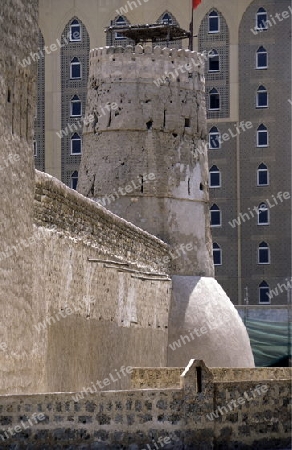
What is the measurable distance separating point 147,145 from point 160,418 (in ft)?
47.9

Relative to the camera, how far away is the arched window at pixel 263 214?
149 feet

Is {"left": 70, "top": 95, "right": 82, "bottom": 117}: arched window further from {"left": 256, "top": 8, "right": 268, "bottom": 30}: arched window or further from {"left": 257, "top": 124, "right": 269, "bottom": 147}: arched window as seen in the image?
{"left": 256, "top": 8, "right": 268, "bottom": 30}: arched window

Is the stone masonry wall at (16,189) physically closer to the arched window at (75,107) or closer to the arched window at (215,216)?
the arched window at (215,216)

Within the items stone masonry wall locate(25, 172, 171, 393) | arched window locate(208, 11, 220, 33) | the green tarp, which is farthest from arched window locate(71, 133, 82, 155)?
stone masonry wall locate(25, 172, 171, 393)

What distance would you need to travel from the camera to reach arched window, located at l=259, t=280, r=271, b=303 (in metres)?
44.9

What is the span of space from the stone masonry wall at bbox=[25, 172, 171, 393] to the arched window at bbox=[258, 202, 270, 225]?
818 inches

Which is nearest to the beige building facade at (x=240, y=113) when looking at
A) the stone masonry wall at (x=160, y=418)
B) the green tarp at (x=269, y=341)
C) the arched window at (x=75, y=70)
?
the arched window at (x=75, y=70)

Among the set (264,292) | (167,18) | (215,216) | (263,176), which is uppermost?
(167,18)

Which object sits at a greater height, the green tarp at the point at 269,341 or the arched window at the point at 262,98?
the arched window at the point at 262,98

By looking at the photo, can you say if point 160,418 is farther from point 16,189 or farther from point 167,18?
point 167,18

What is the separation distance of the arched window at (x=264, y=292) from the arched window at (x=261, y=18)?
28.2 feet

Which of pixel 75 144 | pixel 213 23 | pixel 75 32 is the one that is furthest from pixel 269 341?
pixel 75 32

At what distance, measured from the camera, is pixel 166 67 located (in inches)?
1039

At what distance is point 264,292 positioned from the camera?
45.0 meters
